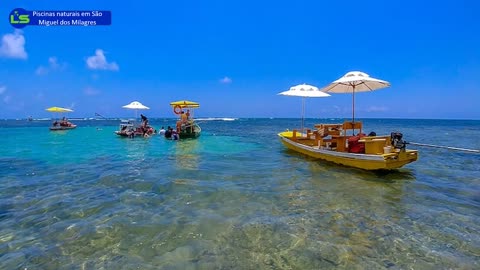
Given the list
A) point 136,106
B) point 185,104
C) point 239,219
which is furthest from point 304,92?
point 136,106

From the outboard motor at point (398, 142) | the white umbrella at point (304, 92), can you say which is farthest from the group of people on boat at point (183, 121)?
the outboard motor at point (398, 142)

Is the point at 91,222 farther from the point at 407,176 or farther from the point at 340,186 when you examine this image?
the point at 407,176

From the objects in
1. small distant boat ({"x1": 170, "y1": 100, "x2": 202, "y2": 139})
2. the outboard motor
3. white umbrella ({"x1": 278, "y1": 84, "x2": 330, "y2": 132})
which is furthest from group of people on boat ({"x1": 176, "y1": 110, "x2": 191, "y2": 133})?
the outboard motor

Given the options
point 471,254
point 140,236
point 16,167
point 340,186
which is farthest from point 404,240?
point 16,167

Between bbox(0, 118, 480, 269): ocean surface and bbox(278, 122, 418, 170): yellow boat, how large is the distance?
526mm

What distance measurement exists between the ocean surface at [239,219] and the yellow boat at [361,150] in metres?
0.53

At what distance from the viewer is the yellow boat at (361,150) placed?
10648 mm

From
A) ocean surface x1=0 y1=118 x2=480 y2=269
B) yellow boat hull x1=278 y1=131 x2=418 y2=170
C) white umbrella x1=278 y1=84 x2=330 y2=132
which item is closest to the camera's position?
ocean surface x1=0 y1=118 x2=480 y2=269

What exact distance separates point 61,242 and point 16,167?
10.4 m

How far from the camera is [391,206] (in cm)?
747

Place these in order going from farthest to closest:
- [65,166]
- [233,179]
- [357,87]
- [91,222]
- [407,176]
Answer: [357,87] < [65,166] < [407,176] < [233,179] < [91,222]

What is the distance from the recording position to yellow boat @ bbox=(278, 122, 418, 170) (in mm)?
10648

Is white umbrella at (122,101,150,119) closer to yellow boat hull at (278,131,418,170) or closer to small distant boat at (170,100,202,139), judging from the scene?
small distant boat at (170,100,202,139)

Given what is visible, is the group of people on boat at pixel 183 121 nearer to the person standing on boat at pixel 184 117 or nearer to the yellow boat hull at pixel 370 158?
the person standing on boat at pixel 184 117
